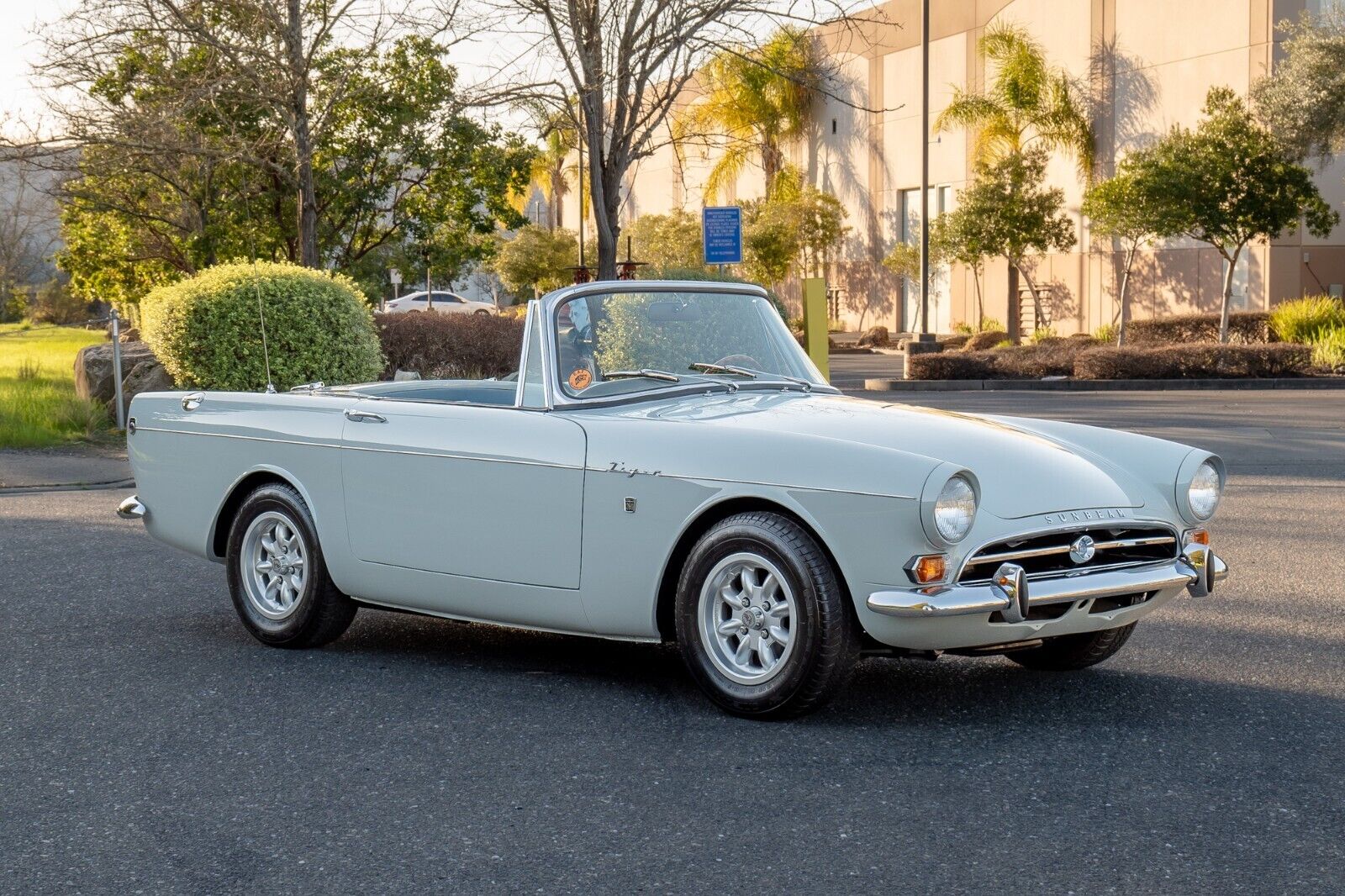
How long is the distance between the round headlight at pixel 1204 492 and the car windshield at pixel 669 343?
1568 millimetres

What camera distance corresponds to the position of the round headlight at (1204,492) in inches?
219

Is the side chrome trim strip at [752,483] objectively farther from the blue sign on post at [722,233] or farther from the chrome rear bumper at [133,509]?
the blue sign on post at [722,233]

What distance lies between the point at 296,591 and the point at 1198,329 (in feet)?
90.8

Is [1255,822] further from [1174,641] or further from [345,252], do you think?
[345,252]

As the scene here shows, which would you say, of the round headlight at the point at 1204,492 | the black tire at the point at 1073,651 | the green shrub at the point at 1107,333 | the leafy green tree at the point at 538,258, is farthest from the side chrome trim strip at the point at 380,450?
the leafy green tree at the point at 538,258

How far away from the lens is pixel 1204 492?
5.61 m

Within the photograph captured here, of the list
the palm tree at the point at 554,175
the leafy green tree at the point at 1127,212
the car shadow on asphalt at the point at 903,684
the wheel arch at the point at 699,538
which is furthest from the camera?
the leafy green tree at the point at 1127,212

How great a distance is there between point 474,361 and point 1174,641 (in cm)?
1433

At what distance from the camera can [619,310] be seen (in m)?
6.26

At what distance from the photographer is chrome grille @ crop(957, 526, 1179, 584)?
4.92 meters

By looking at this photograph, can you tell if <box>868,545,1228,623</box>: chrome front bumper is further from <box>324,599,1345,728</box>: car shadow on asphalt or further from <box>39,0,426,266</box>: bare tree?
<box>39,0,426,266</box>: bare tree

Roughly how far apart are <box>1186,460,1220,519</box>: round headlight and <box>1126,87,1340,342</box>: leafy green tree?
85.2 feet

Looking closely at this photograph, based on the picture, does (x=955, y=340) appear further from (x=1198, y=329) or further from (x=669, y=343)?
(x=669, y=343)

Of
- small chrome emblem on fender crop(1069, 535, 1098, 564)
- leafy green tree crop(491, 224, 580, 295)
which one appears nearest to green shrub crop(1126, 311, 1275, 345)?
small chrome emblem on fender crop(1069, 535, 1098, 564)
